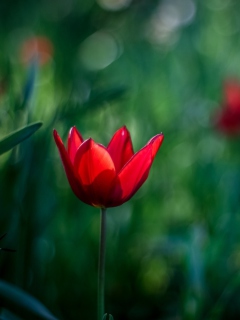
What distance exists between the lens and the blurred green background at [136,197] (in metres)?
0.84

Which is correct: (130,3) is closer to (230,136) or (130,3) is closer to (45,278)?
(230,136)

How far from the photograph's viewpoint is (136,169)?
1.90 ft

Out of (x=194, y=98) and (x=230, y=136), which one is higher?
(x=194, y=98)

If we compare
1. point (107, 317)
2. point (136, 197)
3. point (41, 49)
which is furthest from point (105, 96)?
point (41, 49)

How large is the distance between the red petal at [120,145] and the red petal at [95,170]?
0.04m

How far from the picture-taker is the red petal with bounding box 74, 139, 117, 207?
58 centimetres

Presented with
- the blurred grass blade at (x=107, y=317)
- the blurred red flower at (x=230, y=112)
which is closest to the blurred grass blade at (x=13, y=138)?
the blurred grass blade at (x=107, y=317)

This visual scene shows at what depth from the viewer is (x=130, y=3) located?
3.30 meters

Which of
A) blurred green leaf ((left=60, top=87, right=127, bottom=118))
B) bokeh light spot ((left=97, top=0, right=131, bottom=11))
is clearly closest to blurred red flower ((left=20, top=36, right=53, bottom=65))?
blurred green leaf ((left=60, top=87, right=127, bottom=118))

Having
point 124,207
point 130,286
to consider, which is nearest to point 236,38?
point 124,207

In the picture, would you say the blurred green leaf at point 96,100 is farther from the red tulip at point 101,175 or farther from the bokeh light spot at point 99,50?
the bokeh light spot at point 99,50

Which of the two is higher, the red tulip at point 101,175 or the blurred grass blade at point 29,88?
the blurred grass blade at point 29,88

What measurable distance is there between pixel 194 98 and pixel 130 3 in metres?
1.62

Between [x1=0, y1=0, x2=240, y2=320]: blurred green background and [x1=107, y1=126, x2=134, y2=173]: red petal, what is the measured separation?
0.64ft
